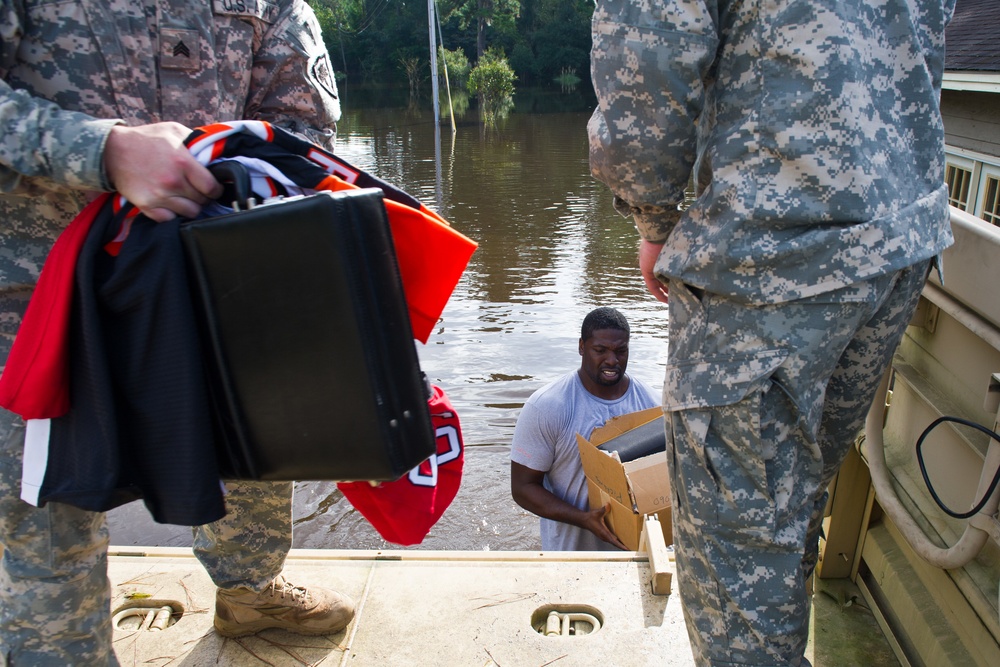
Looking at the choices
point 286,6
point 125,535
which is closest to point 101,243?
point 286,6

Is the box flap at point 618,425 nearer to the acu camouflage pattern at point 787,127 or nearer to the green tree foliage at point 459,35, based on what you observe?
the acu camouflage pattern at point 787,127

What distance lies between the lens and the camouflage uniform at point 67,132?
1604 millimetres

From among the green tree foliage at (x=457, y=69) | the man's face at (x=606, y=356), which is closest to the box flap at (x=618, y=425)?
the man's face at (x=606, y=356)

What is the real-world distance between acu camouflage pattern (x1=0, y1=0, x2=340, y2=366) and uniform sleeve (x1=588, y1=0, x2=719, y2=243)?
33.1 inches

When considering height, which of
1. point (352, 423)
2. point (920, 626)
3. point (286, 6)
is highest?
point (286, 6)

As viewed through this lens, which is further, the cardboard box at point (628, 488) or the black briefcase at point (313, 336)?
the cardboard box at point (628, 488)

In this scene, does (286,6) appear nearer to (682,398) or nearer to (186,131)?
(186,131)

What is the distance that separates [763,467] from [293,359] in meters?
0.90

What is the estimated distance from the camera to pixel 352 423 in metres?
1.50

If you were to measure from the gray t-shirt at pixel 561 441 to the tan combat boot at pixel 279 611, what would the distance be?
5.04 ft

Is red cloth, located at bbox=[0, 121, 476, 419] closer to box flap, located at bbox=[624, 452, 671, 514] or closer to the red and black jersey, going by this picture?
the red and black jersey

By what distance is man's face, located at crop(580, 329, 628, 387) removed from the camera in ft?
12.6

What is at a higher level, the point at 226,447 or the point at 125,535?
the point at 226,447

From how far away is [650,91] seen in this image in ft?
5.33
